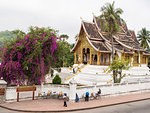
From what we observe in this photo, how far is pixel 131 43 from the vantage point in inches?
1491

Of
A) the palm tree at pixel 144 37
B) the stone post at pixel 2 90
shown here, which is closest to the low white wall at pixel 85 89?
the stone post at pixel 2 90

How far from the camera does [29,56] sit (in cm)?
1573

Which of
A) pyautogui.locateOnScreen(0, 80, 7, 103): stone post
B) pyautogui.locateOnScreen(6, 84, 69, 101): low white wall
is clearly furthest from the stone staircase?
pyautogui.locateOnScreen(0, 80, 7, 103): stone post

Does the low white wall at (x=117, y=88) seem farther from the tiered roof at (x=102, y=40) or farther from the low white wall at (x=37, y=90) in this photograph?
the tiered roof at (x=102, y=40)

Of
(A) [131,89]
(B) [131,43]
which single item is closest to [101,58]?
(B) [131,43]

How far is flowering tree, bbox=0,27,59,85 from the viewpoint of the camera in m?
15.6

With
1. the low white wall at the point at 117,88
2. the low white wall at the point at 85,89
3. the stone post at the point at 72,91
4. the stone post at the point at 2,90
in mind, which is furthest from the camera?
the low white wall at the point at 117,88

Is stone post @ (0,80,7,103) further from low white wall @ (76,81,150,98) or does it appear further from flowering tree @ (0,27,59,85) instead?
low white wall @ (76,81,150,98)

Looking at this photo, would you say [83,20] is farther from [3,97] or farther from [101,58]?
[3,97]

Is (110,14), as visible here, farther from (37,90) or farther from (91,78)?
(37,90)

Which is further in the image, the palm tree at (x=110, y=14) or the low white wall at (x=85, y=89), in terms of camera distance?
the palm tree at (x=110, y=14)

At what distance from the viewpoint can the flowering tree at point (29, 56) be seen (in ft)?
51.3

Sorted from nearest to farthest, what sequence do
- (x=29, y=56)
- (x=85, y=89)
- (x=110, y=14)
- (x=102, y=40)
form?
(x=29, y=56) → (x=85, y=89) → (x=110, y=14) → (x=102, y=40)

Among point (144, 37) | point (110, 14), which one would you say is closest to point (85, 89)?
point (110, 14)
